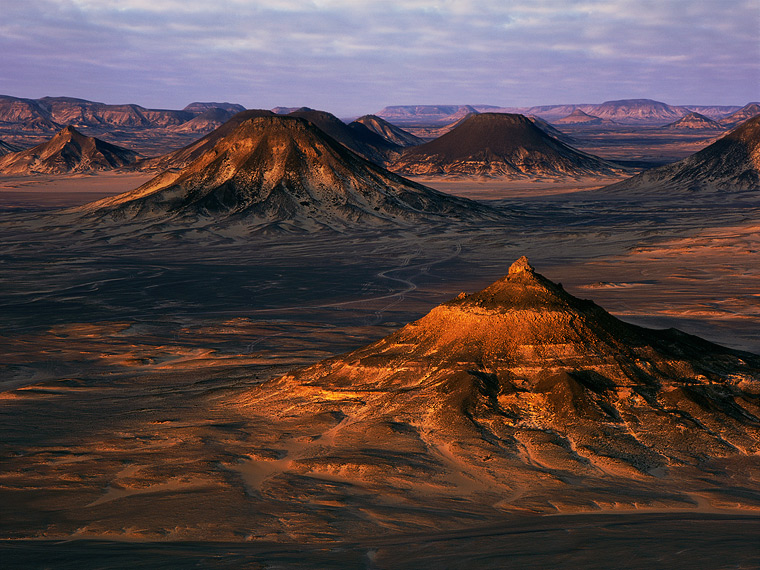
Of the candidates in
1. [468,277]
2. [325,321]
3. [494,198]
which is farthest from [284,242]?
[494,198]

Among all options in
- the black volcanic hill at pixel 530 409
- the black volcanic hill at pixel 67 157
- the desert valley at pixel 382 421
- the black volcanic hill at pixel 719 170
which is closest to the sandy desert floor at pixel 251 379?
the desert valley at pixel 382 421

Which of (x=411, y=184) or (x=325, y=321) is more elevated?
(x=411, y=184)

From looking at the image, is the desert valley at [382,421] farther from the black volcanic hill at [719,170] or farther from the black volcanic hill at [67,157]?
the black volcanic hill at [67,157]

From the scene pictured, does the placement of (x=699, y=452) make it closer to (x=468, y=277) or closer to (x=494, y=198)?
(x=468, y=277)

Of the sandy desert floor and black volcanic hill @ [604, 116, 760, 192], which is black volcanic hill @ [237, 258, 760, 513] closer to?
the sandy desert floor

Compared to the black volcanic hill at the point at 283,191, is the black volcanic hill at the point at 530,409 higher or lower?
lower

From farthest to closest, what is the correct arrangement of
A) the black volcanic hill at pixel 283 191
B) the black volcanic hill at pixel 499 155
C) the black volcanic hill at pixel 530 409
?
1. the black volcanic hill at pixel 499 155
2. the black volcanic hill at pixel 283 191
3. the black volcanic hill at pixel 530 409
